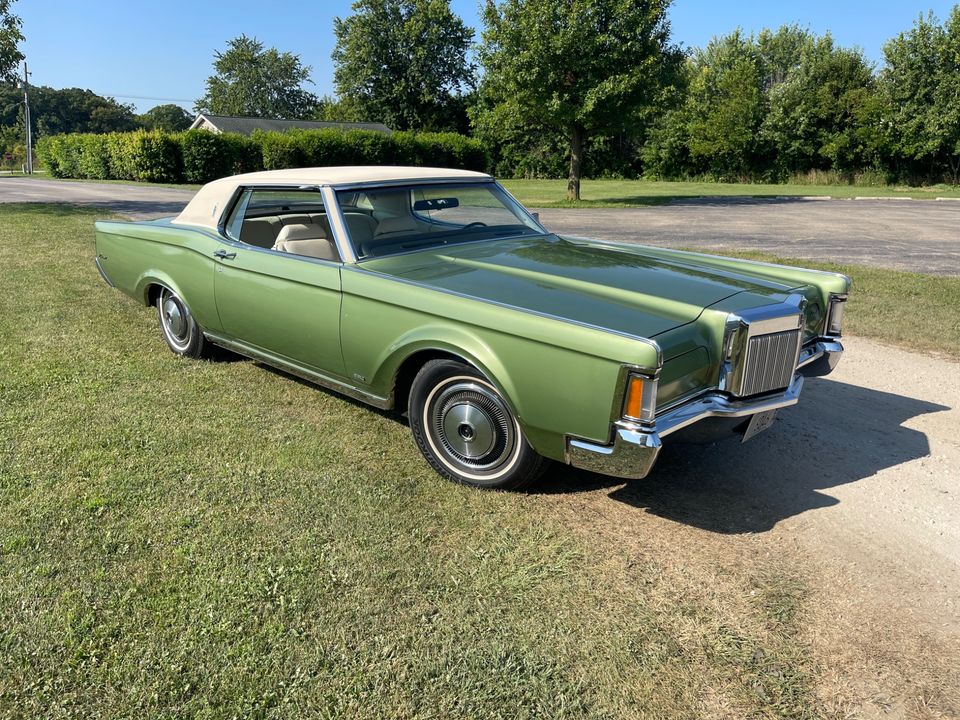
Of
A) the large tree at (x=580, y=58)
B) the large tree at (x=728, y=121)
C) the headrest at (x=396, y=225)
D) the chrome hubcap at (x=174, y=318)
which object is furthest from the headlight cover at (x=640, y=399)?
the large tree at (x=728, y=121)

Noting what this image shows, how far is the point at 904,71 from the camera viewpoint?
116ft

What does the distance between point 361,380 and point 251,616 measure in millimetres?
1505

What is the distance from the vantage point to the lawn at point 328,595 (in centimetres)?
225

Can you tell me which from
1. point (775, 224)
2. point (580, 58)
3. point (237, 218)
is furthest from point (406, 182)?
point (580, 58)

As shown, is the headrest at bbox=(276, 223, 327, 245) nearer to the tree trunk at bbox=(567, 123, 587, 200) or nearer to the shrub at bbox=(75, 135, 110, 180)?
the tree trunk at bbox=(567, 123, 587, 200)

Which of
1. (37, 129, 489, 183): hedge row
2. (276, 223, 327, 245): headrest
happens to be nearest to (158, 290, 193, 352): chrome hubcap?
(276, 223, 327, 245): headrest

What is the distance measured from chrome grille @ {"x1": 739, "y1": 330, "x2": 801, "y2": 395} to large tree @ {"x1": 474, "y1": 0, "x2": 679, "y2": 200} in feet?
62.0

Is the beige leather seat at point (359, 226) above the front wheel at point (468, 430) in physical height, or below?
above

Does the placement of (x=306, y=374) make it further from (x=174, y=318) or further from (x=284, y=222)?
(x=174, y=318)

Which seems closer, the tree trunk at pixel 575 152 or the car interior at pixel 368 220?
the car interior at pixel 368 220

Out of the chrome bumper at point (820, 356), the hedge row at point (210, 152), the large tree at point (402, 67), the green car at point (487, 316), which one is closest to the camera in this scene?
the green car at point (487, 316)

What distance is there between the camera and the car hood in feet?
10.5

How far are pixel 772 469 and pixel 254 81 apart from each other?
80571 millimetres

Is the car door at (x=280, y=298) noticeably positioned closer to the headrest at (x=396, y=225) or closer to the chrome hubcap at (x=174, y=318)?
the headrest at (x=396, y=225)
